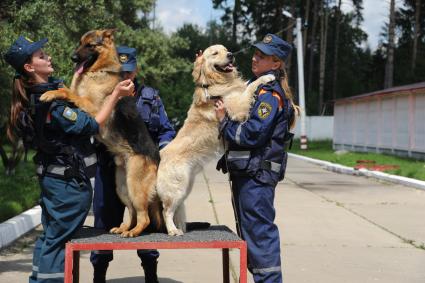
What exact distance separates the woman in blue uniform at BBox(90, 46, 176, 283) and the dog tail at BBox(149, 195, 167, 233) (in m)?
0.59

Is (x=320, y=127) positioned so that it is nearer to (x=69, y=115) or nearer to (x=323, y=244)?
(x=323, y=244)

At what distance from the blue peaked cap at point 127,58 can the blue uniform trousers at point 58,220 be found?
1.17 m

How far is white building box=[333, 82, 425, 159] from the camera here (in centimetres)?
2375

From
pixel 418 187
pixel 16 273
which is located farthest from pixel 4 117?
pixel 418 187

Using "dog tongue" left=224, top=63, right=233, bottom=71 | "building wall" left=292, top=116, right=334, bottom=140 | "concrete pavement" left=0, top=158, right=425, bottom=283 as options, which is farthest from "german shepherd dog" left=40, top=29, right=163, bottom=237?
"building wall" left=292, top=116, right=334, bottom=140

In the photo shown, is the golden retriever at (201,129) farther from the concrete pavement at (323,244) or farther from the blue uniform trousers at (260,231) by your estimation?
the concrete pavement at (323,244)

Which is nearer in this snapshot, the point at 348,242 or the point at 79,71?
the point at 79,71

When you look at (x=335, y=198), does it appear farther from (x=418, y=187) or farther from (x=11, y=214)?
(x=11, y=214)

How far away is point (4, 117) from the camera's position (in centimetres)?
961

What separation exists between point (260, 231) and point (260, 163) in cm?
51

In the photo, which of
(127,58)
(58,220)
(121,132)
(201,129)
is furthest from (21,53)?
(201,129)

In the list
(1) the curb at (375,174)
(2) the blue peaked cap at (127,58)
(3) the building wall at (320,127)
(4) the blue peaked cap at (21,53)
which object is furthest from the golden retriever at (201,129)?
(3) the building wall at (320,127)

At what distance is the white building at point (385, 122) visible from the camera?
77.9ft

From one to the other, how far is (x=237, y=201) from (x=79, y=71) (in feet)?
5.20
